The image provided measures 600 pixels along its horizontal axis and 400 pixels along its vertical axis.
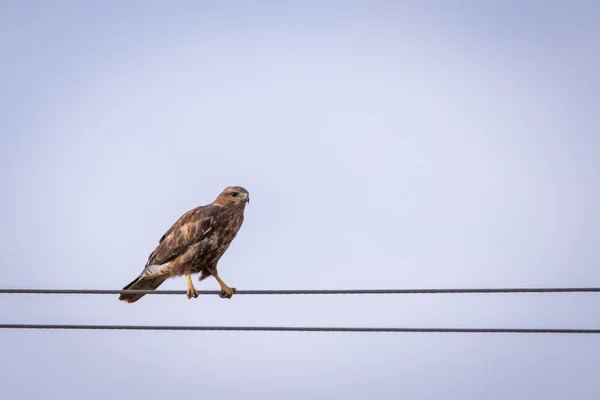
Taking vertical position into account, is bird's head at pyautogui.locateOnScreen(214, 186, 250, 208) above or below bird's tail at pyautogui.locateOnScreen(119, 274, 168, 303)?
above

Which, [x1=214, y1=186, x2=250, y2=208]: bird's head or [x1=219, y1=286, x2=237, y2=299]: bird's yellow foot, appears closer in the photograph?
[x1=219, y1=286, x2=237, y2=299]: bird's yellow foot

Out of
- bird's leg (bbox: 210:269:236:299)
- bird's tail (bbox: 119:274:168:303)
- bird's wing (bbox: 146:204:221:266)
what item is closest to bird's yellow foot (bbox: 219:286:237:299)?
bird's leg (bbox: 210:269:236:299)

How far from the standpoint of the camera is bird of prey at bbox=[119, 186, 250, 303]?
1359 centimetres

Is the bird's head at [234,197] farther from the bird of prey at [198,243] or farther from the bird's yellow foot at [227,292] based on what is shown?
the bird's yellow foot at [227,292]

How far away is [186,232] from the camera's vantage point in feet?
45.0

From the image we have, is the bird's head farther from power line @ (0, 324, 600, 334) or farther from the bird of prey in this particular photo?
power line @ (0, 324, 600, 334)

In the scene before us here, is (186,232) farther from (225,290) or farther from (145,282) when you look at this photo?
(225,290)

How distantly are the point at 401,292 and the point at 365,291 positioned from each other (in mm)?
316

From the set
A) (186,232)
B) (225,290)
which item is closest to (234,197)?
(186,232)

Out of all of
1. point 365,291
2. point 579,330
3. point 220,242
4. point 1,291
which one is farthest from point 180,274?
point 579,330

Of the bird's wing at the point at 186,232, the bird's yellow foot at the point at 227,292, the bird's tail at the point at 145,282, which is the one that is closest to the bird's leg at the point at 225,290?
the bird's yellow foot at the point at 227,292

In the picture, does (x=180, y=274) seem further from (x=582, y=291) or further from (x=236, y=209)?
(x=582, y=291)

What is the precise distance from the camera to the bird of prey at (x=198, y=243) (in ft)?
44.6

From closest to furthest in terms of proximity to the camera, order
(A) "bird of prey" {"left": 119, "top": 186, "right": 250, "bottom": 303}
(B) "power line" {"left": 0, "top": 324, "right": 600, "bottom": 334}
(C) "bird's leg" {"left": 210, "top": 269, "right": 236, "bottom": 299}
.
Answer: (B) "power line" {"left": 0, "top": 324, "right": 600, "bottom": 334} → (C) "bird's leg" {"left": 210, "top": 269, "right": 236, "bottom": 299} → (A) "bird of prey" {"left": 119, "top": 186, "right": 250, "bottom": 303}
